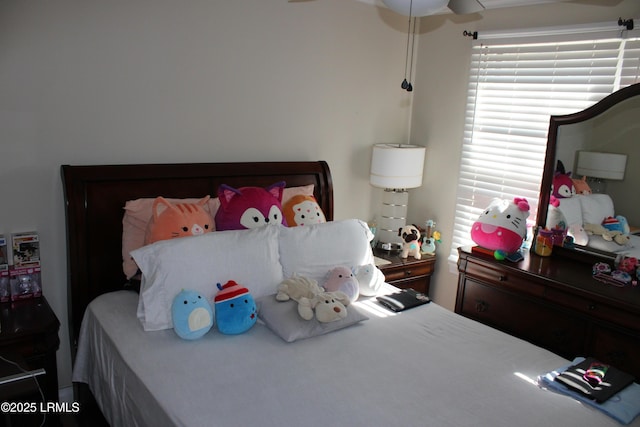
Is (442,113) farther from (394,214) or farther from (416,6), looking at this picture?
(416,6)

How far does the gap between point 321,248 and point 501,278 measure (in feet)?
3.63

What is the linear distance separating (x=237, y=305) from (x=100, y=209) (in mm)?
893

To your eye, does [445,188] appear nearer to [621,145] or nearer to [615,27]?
[621,145]

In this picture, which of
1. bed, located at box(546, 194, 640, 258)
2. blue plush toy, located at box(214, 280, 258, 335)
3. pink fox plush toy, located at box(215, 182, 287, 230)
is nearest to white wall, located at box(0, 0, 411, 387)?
pink fox plush toy, located at box(215, 182, 287, 230)

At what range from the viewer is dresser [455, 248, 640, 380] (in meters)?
2.35

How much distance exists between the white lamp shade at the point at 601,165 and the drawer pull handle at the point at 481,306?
94 cm

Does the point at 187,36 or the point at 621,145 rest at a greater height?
the point at 187,36

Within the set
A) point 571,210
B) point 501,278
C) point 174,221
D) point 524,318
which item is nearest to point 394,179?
point 501,278

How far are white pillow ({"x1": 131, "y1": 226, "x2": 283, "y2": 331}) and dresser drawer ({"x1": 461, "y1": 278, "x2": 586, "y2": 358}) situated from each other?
4.36ft

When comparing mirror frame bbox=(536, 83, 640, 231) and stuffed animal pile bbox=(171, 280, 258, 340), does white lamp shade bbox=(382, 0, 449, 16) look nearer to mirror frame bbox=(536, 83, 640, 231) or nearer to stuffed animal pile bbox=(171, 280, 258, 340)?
stuffed animal pile bbox=(171, 280, 258, 340)

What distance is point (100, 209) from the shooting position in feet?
7.86

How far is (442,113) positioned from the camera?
3529 millimetres

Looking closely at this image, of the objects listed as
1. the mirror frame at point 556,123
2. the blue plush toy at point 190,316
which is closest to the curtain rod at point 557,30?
the mirror frame at point 556,123

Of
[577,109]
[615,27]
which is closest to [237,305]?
[577,109]
